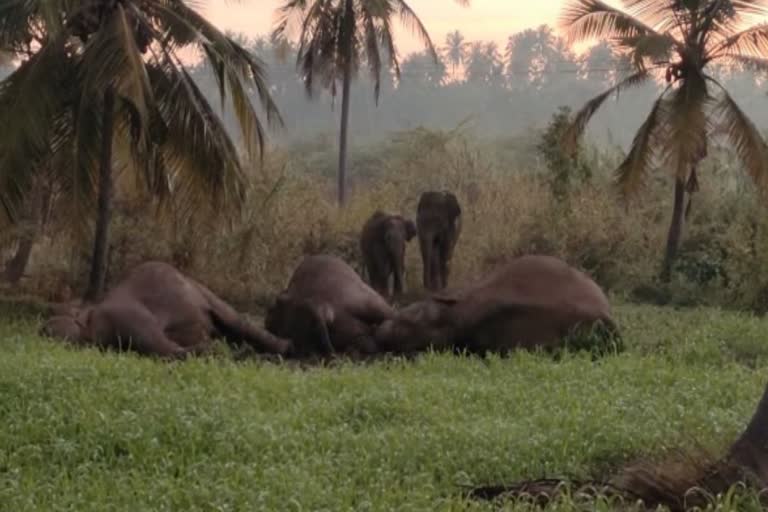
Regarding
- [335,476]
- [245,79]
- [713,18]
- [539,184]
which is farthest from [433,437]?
[539,184]

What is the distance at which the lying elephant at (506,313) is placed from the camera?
1175 centimetres

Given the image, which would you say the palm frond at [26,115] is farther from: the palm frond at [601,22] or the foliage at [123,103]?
the palm frond at [601,22]

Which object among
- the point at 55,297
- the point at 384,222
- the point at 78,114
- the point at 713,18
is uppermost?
the point at 713,18

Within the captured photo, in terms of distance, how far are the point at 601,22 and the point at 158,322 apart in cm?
1004

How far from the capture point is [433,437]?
7.28 meters

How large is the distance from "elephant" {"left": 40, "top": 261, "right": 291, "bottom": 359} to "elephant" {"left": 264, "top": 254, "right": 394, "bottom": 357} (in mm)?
263

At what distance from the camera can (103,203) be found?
1514 cm

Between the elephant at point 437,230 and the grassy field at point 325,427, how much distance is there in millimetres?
7265

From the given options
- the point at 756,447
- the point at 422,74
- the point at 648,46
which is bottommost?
the point at 756,447

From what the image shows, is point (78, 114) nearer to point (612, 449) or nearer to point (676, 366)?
point (676, 366)

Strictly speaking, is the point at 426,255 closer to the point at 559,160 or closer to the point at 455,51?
the point at 559,160

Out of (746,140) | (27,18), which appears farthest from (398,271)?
(27,18)

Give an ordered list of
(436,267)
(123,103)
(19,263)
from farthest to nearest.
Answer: (19,263), (436,267), (123,103)

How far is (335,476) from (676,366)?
4.80 meters
